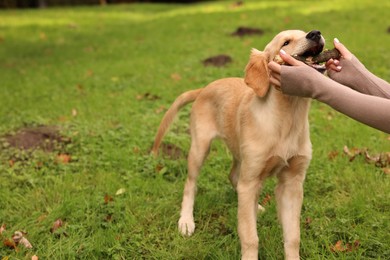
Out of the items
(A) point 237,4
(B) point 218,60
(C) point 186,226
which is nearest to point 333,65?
(C) point 186,226

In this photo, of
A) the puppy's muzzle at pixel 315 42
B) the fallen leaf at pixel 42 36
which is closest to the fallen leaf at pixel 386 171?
the puppy's muzzle at pixel 315 42

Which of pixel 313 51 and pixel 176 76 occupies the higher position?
pixel 313 51

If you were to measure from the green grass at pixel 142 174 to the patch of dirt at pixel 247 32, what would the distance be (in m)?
0.66

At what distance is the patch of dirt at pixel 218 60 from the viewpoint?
833 centimetres

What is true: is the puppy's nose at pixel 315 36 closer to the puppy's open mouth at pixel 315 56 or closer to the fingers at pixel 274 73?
the puppy's open mouth at pixel 315 56

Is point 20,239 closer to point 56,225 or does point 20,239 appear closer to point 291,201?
point 56,225

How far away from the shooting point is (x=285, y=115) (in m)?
2.85

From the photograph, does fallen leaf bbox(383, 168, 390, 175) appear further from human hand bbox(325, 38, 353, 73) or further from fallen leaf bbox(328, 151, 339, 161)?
human hand bbox(325, 38, 353, 73)

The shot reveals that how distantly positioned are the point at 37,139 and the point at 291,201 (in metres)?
3.21

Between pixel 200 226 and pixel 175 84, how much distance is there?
4067mm

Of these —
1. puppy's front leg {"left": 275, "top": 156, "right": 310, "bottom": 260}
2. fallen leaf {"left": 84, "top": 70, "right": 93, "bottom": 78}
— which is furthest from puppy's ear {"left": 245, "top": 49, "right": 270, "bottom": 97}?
fallen leaf {"left": 84, "top": 70, "right": 93, "bottom": 78}

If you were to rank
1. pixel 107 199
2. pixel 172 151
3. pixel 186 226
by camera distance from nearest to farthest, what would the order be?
1. pixel 186 226
2. pixel 107 199
3. pixel 172 151

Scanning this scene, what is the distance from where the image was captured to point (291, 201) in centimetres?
304

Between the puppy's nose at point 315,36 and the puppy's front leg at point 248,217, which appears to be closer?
the puppy's nose at point 315,36
